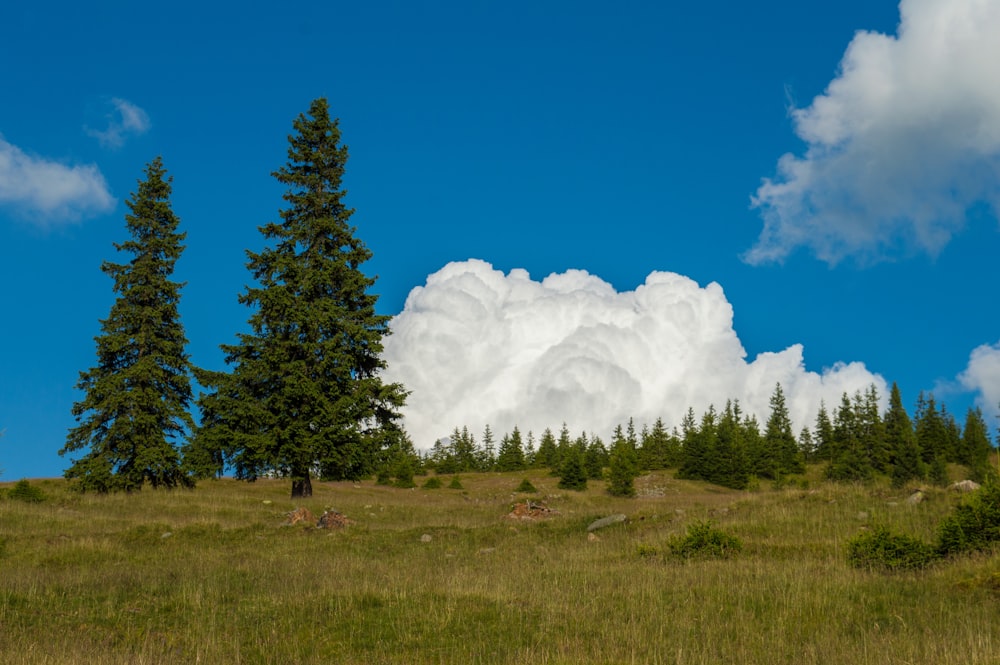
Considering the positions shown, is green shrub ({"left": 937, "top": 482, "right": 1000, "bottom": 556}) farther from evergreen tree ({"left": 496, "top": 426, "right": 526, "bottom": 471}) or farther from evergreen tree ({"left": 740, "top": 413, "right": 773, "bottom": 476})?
evergreen tree ({"left": 496, "top": 426, "right": 526, "bottom": 471})

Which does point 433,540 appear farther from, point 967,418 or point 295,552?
point 967,418

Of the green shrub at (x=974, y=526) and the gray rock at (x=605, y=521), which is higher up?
the green shrub at (x=974, y=526)

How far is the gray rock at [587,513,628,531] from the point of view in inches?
715

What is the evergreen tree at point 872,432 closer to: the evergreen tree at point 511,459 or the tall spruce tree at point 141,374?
the evergreen tree at point 511,459

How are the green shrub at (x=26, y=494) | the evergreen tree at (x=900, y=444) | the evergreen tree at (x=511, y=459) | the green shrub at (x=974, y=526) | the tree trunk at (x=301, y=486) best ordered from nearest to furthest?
the green shrub at (x=974, y=526) → the green shrub at (x=26, y=494) → the tree trunk at (x=301, y=486) → the evergreen tree at (x=900, y=444) → the evergreen tree at (x=511, y=459)

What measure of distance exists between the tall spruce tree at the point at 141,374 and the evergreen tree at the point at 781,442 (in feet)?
202

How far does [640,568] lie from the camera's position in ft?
40.6

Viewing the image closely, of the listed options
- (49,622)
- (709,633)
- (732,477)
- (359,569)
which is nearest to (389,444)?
(359,569)

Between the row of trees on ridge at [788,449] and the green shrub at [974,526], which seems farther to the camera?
the row of trees on ridge at [788,449]

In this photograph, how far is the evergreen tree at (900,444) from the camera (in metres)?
65.6

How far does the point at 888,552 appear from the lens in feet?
38.9

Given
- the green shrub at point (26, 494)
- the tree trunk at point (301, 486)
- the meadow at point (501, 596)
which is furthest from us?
the tree trunk at point (301, 486)

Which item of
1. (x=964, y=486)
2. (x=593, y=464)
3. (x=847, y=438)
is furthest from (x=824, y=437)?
(x=964, y=486)

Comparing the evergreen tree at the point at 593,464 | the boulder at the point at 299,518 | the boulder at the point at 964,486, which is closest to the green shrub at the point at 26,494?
the boulder at the point at 299,518
